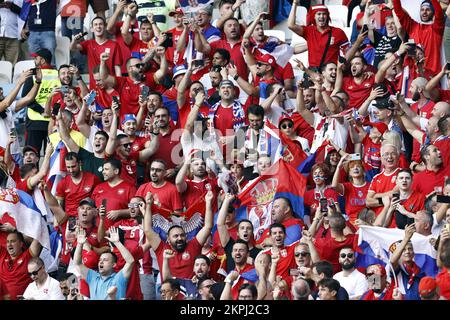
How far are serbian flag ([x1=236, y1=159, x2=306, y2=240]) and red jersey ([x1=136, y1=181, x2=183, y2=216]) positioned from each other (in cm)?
65

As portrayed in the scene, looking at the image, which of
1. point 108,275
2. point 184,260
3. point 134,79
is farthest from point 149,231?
point 134,79

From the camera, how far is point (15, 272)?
20.2 meters

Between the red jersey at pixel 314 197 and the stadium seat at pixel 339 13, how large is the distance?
3611 millimetres

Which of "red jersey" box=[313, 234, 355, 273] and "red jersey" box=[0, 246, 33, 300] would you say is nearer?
"red jersey" box=[313, 234, 355, 273]

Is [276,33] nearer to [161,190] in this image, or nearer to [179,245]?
[161,190]

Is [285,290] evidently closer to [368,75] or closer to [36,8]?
[368,75]

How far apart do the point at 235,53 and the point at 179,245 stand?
11.7 ft

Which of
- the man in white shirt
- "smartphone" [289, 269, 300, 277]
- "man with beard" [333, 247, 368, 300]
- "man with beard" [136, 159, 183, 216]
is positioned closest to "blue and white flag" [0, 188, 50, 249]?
the man in white shirt

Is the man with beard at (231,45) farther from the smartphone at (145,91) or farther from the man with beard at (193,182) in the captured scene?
the man with beard at (193,182)

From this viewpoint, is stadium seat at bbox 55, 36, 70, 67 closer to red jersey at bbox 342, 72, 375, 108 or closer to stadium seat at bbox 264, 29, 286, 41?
stadium seat at bbox 264, 29, 286, 41

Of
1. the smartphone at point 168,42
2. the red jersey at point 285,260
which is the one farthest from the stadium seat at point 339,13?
the red jersey at point 285,260

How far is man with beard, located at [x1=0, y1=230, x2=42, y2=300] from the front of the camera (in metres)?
20.1

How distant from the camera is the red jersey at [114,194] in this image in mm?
20844
